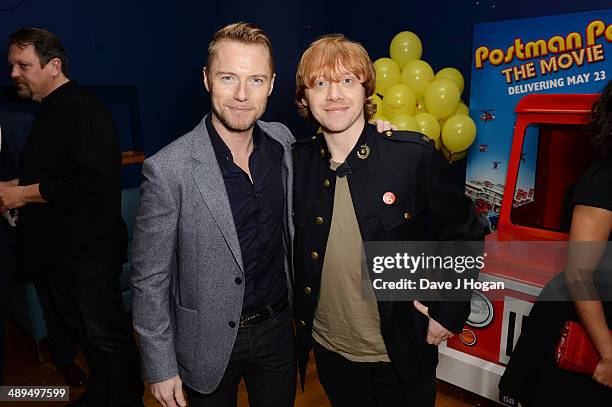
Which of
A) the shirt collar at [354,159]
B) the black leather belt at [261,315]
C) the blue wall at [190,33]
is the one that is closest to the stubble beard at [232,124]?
the shirt collar at [354,159]

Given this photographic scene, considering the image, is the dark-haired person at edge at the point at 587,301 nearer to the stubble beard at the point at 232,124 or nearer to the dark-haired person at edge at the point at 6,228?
the stubble beard at the point at 232,124

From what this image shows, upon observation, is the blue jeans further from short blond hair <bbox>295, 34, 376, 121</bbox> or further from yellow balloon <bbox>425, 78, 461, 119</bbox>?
yellow balloon <bbox>425, 78, 461, 119</bbox>

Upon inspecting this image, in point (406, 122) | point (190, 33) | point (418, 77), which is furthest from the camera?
point (190, 33)

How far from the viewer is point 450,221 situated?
4.55 ft

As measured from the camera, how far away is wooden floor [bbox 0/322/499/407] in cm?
252

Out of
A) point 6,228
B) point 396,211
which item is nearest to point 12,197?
point 6,228

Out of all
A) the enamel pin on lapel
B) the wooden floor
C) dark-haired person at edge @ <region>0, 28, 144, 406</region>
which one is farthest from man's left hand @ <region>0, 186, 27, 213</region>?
the enamel pin on lapel

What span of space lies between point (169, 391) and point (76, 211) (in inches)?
44.6

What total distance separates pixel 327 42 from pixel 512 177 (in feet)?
4.18

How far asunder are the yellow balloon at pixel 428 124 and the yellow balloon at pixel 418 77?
17cm

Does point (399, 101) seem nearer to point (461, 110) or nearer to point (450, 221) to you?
point (461, 110)

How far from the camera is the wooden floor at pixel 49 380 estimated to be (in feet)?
8.26

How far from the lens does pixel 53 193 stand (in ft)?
6.89

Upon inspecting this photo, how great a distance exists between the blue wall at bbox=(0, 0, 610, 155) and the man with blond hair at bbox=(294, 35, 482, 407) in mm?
1997
